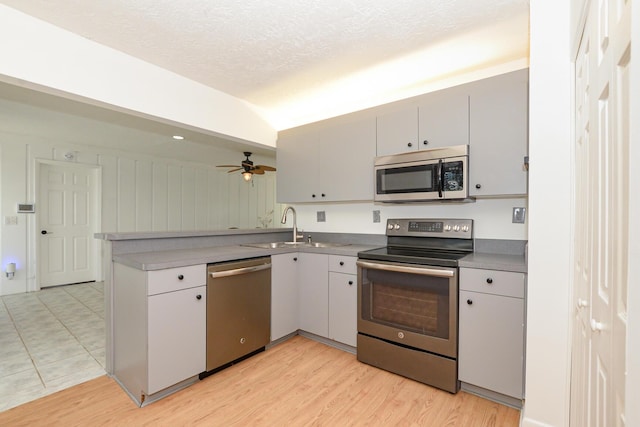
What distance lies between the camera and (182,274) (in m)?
1.99

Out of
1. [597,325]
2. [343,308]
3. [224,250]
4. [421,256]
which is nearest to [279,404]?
[343,308]

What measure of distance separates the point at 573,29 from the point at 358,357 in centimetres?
238

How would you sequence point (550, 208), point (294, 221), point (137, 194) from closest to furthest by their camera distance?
point (550, 208)
point (294, 221)
point (137, 194)

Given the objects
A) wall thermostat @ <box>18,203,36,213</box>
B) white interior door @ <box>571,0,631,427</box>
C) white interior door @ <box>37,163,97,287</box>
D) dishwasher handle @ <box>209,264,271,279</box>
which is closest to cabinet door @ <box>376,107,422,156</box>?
white interior door @ <box>571,0,631,427</box>

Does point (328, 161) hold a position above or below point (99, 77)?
below

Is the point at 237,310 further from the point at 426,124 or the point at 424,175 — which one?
the point at 426,124

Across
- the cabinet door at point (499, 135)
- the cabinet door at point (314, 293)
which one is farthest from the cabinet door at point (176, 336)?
the cabinet door at point (499, 135)

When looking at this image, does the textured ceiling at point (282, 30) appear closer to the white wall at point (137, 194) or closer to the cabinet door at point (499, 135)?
the cabinet door at point (499, 135)

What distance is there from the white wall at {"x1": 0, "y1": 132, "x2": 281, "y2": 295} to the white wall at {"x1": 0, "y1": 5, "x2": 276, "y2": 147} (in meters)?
2.47

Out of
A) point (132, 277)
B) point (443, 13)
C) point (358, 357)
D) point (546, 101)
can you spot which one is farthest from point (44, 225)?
point (546, 101)

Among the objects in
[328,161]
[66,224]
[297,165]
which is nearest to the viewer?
[328,161]

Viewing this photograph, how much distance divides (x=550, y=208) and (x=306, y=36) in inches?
69.9

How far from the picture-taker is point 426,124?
2.33 meters

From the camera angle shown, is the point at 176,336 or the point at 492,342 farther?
Result: the point at 176,336
